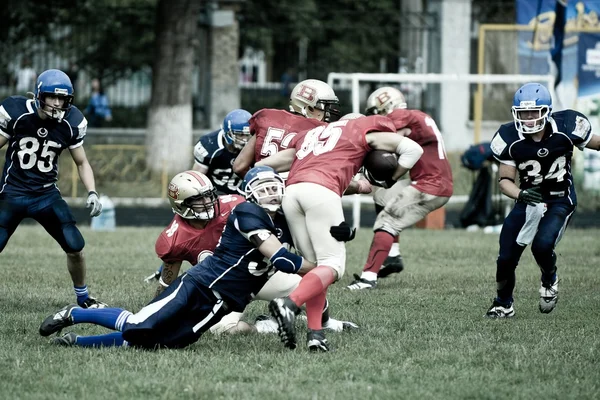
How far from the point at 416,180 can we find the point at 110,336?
4455mm

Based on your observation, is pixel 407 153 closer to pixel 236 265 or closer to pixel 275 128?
pixel 236 265

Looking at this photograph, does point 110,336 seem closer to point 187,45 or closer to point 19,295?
point 19,295

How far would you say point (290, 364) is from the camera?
20.8 ft

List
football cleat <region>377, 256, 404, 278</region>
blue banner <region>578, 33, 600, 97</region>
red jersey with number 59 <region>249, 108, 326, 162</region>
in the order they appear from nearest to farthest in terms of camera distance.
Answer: red jersey with number 59 <region>249, 108, 326, 162</region> < football cleat <region>377, 256, 404, 278</region> < blue banner <region>578, 33, 600, 97</region>

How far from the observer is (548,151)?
805cm

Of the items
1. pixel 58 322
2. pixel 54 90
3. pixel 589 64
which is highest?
pixel 589 64

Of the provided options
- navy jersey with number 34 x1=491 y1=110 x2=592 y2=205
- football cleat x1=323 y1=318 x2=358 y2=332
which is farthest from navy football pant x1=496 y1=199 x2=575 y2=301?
football cleat x1=323 y1=318 x2=358 y2=332

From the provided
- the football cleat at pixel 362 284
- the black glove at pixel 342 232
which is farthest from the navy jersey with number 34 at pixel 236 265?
the football cleat at pixel 362 284

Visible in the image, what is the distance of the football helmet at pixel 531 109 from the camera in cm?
788

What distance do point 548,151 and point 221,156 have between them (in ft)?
11.6

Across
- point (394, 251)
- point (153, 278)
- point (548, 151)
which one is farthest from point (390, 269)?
point (548, 151)

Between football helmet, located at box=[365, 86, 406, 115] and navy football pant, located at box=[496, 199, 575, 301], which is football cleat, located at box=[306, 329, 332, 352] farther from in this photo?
football helmet, located at box=[365, 86, 406, 115]

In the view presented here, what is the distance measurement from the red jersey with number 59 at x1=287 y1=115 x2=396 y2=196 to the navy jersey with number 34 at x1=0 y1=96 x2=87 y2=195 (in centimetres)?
210

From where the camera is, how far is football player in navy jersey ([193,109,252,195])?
1018cm
